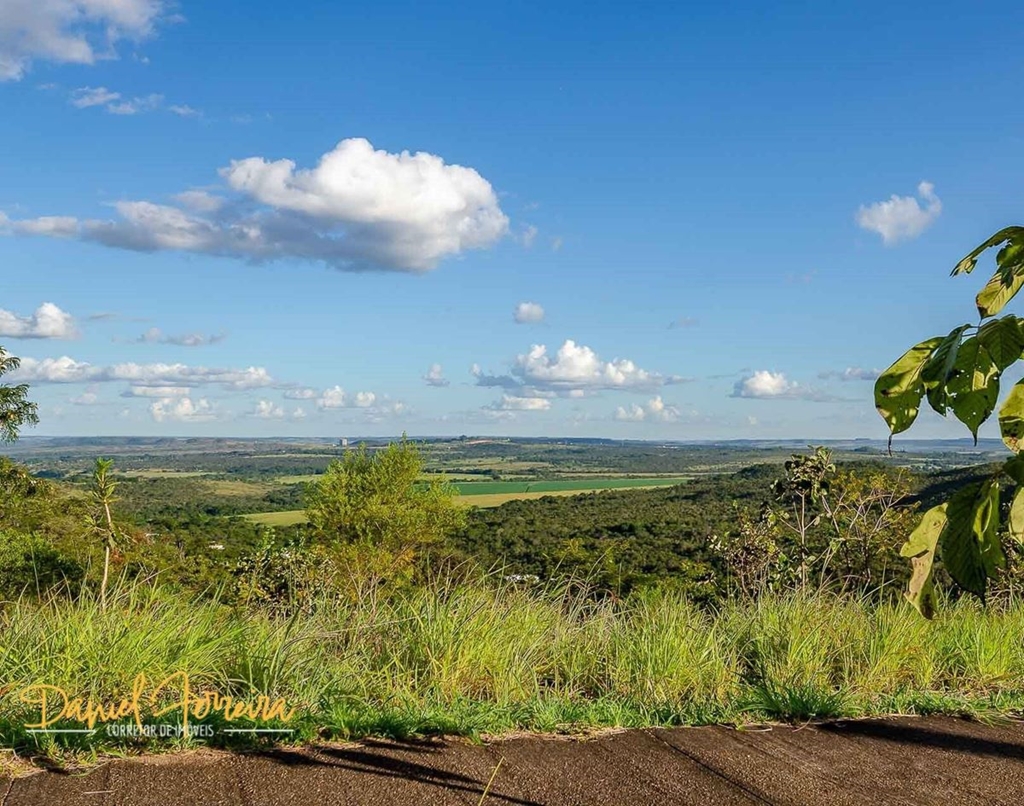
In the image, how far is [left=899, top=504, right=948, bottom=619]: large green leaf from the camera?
1.14 meters

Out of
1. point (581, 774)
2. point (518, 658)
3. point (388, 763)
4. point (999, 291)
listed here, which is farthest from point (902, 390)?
point (518, 658)

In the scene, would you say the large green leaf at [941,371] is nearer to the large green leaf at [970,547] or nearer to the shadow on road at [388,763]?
the large green leaf at [970,547]

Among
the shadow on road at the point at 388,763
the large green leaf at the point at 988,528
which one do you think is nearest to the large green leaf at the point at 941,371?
the large green leaf at the point at 988,528

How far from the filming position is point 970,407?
1.08m

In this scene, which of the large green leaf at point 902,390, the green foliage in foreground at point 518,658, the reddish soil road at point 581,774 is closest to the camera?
the large green leaf at point 902,390

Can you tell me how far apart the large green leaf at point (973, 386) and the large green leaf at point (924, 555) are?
138mm

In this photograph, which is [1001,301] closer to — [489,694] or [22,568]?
[489,694]

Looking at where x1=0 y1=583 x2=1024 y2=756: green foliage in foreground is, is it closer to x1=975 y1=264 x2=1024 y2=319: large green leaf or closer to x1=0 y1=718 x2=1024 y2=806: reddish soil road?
x1=0 y1=718 x2=1024 y2=806: reddish soil road


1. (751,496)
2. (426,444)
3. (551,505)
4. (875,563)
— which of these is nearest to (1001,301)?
(875,563)

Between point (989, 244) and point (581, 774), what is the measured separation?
2892mm

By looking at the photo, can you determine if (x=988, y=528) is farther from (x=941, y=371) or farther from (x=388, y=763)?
(x=388, y=763)

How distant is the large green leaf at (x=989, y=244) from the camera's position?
1.20 meters

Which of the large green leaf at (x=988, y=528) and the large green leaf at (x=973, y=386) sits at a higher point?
the large green leaf at (x=973, y=386)

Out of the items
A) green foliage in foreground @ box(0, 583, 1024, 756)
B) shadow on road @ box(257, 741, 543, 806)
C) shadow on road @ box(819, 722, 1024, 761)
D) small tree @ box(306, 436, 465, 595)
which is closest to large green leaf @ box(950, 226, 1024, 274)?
shadow on road @ box(257, 741, 543, 806)
